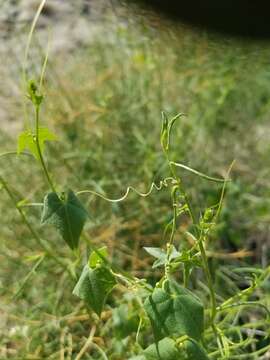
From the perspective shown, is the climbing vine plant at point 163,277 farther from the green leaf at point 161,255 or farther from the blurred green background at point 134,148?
the blurred green background at point 134,148

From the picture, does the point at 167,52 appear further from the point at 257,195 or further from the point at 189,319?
the point at 189,319

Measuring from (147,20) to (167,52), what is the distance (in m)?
0.15

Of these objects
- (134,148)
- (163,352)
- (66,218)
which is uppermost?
(66,218)

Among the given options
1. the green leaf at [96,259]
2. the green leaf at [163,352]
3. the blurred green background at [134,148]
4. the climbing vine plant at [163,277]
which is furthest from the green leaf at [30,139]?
the blurred green background at [134,148]

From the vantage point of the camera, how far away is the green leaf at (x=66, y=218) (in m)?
1.00

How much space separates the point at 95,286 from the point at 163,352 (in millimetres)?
110

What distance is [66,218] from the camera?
1004 mm

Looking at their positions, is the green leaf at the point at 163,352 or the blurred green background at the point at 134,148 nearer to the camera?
the green leaf at the point at 163,352

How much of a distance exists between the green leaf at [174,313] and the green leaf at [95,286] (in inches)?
2.6

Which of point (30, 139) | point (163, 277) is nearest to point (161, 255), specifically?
point (163, 277)

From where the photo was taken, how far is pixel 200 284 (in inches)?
63.3

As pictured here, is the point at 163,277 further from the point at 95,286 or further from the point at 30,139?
the point at 30,139

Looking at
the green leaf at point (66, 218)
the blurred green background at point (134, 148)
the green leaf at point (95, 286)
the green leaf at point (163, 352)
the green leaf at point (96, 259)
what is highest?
the green leaf at point (66, 218)

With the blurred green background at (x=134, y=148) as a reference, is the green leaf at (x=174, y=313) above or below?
above
